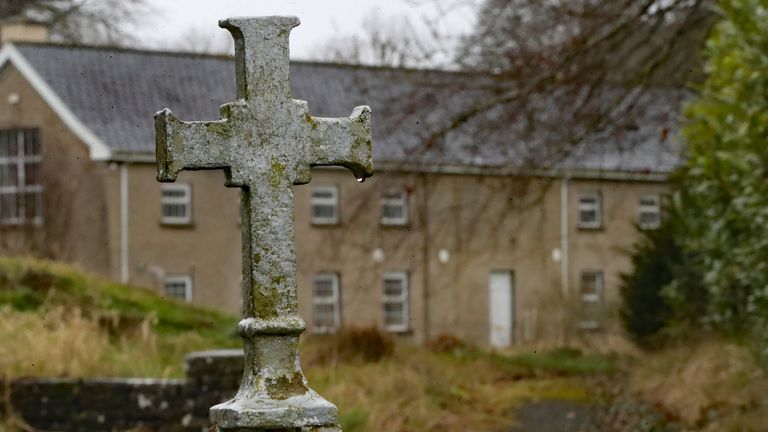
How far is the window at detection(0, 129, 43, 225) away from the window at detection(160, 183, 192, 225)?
2.85 meters

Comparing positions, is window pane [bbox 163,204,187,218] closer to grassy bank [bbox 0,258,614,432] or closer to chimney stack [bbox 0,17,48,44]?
chimney stack [bbox 0,17,48,44]

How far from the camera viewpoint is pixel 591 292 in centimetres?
3828

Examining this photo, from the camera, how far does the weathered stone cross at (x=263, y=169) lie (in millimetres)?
Answer: 5074

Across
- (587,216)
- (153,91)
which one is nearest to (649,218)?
(587,216)

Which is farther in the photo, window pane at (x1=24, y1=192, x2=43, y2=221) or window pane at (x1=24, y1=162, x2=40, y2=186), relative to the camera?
window pane at (x1=24, y1=162, x2=40, y2=186)

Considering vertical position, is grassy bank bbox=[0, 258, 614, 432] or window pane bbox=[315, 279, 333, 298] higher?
window pane bbox=[315, 279, 333, 298]

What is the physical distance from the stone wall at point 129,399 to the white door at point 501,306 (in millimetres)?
24990

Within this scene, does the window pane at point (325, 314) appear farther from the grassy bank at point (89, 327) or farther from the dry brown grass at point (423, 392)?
the dry brown grass at point (423, 392)

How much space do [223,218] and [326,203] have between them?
2.86 m

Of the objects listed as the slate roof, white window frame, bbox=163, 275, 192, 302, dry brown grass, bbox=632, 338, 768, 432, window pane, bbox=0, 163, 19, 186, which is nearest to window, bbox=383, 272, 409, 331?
the slate roof

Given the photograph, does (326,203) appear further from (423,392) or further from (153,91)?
(423,392)

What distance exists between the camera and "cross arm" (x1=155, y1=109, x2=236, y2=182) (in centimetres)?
512

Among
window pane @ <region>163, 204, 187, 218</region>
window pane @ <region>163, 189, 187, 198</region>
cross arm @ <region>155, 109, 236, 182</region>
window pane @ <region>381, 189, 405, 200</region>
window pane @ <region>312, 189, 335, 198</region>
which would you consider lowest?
cross arm @ <region>155, 109, 236, 182</region>

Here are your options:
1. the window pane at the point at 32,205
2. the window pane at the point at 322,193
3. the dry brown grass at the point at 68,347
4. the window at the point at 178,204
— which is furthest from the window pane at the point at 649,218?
the dry brown grass at the point at 68,347
